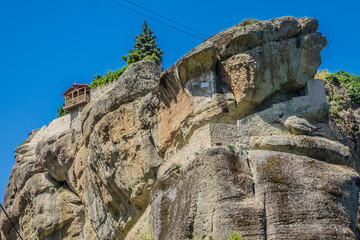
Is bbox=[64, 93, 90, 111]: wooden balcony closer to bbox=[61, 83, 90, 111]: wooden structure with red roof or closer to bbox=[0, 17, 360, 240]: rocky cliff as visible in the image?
bbox=[61, 83, 90, 111]: wooden structure with red roof

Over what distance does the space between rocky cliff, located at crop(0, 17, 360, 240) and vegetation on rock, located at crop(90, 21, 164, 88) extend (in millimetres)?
5418

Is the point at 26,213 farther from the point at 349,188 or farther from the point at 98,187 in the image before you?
the point at 349,188

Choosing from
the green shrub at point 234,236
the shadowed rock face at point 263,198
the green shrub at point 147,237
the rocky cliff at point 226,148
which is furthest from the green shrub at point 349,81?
the green shrub at point 234,236

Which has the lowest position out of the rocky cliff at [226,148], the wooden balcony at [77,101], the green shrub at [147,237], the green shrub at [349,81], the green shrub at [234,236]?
the green shrub at [234,236]

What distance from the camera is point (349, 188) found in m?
21.9

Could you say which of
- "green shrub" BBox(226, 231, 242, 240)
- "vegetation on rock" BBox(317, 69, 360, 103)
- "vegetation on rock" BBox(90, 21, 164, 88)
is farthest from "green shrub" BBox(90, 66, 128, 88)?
"green shrub" BBox(226, 231, 242, 240)

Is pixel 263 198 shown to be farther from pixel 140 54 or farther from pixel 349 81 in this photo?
pixel 140 54

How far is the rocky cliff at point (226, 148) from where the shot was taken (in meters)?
21.2

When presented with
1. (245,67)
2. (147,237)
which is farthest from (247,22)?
(147,237)

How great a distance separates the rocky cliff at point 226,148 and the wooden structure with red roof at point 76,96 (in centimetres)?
688

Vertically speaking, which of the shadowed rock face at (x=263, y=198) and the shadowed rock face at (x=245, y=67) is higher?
the shadowed rock face at (x=245, y=67)

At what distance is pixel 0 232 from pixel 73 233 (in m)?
8.70

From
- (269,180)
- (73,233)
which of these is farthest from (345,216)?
(73,233)

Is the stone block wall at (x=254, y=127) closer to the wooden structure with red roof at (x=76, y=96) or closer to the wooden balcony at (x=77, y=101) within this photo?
the wooden balcony at (x=77, y=101)
